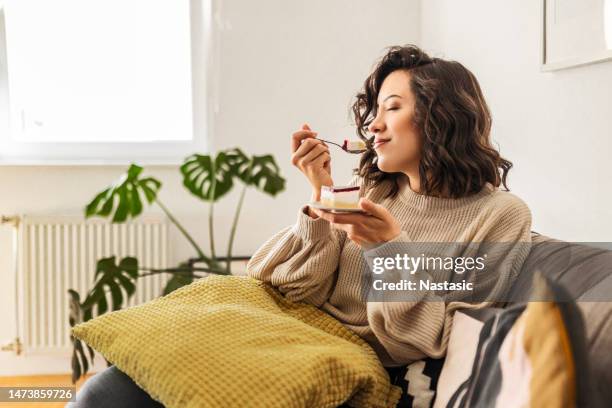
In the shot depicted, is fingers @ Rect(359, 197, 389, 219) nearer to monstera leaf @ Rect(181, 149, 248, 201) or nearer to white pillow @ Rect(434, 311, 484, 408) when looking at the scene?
white pillow @ Rect(434, 311, 484, 408)

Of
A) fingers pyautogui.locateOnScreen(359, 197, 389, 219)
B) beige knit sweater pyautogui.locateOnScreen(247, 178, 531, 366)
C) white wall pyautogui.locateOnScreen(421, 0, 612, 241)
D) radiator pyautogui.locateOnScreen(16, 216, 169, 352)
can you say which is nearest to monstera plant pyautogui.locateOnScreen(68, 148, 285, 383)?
radiator pyautogui.locateOnScreen(16, 216, 169, 352)

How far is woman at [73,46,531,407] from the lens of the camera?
1336 millimetres

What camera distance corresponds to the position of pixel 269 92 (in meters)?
3.07

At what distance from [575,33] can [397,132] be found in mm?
585

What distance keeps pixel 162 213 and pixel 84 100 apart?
2.11ft

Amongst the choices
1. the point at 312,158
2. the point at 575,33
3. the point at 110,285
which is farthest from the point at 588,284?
the point at 110,285

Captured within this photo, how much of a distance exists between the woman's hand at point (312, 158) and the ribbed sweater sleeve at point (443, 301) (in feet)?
1.05

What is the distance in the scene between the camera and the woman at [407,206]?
4.44 feet

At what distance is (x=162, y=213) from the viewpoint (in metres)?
3.12

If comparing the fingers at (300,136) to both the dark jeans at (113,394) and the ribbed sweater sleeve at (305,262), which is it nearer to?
the ribbed sweater sleeve at (305,262)

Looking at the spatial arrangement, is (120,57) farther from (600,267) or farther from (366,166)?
(600,267)

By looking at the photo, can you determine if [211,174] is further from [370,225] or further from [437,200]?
[370,225]

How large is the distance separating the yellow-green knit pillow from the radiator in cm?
170

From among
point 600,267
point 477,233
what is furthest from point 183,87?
point 600,267
